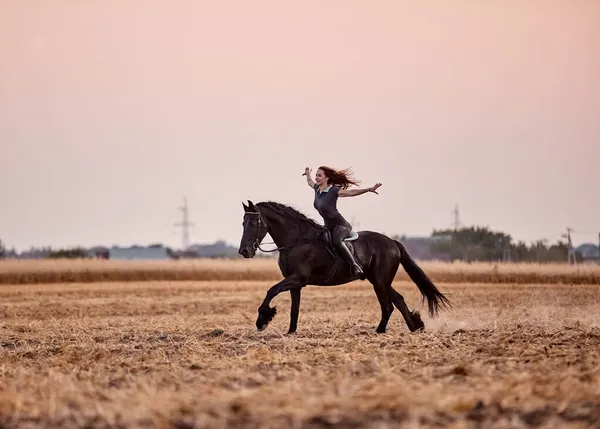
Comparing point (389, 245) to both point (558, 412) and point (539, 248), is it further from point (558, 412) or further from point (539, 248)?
point (539, 248)

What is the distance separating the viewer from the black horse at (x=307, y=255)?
1736cm

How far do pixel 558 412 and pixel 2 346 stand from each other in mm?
10167

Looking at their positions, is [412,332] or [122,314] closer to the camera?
[412,332]

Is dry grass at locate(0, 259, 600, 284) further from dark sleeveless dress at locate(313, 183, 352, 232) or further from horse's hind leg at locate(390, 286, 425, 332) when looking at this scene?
dark sleeveless dress at locate(313, 183, 352, 232)

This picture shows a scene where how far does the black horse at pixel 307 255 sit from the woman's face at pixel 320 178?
714 mm

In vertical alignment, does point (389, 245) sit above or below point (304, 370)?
above

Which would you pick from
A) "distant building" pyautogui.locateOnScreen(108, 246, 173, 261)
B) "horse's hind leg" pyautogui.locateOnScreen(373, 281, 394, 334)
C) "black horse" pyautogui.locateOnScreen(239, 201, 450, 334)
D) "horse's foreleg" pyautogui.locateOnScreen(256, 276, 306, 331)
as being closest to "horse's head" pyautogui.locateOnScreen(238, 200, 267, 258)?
"black horse" pyautogui.locateOnScreen(239, 201, 450, 334)

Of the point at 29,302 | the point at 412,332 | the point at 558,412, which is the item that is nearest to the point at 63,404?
the point at 558,412

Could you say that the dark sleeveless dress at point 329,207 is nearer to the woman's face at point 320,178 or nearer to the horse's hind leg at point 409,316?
the woman's face at point 320,178

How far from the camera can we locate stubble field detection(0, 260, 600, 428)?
838 cm

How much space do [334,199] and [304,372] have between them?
673 cm

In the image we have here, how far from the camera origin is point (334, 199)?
57.7ft

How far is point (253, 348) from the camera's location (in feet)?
47.2

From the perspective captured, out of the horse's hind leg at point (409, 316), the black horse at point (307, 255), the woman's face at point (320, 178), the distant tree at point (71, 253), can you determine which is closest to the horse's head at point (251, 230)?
the black horse at point (307, 255)
